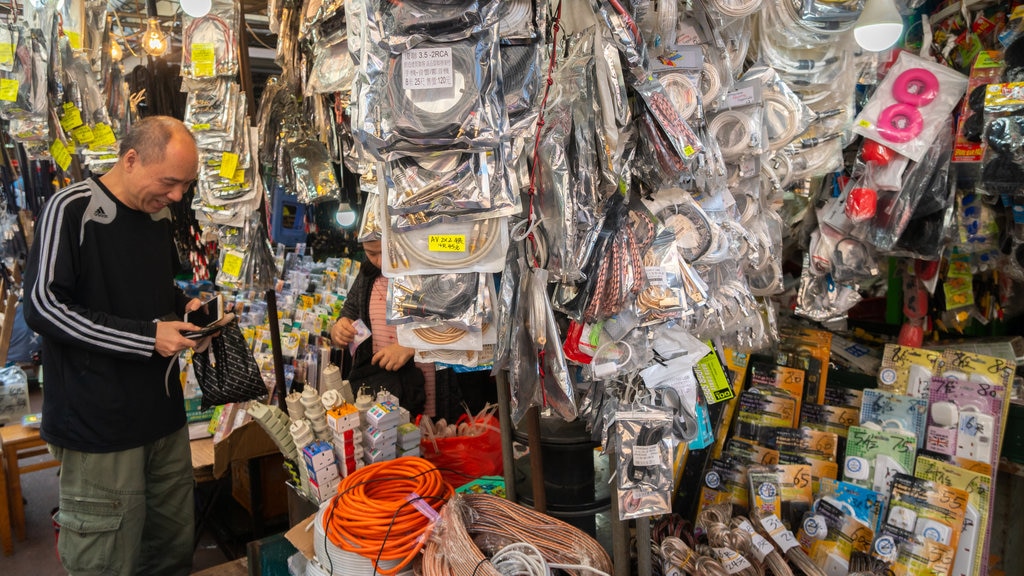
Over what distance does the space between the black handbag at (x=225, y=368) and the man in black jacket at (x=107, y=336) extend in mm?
152

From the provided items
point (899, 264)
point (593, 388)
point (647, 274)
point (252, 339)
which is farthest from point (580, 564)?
point (252, 339)

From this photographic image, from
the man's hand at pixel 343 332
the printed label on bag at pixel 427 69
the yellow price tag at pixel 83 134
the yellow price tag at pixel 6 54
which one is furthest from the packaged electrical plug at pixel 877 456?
the yellow price tag at pixel 6 54

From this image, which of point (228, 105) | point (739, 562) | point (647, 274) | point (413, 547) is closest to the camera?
point (647, 274)

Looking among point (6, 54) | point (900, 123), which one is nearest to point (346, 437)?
point (900, 123)

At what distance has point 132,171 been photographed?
211 cm

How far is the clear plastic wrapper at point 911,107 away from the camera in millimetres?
2305

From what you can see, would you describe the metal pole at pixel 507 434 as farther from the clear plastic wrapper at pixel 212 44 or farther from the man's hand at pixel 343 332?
the clear plastic wrapper at pixel 212 44

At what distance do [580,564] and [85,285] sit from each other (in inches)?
68.5

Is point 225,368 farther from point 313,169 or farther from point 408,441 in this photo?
point 313,169

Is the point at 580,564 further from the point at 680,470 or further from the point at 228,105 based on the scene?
the point at 228,105

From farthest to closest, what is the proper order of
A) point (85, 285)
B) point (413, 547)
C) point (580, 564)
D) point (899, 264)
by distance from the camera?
point (899, 264) → point (85, 285) → point (413, 547) → point (580, 564)

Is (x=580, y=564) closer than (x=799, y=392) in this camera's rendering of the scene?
Yes

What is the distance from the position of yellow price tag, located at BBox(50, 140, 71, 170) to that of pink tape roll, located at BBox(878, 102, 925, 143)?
140 inches

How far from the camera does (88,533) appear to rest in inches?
82.8
